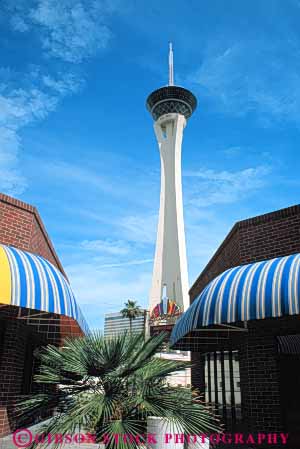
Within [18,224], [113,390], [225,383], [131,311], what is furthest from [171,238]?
[113,390]

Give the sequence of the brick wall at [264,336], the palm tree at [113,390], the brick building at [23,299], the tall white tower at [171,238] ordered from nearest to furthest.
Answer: the palm tree at [113,390], the brick building at [23,299], the brick wall at [264,336], the tall white tower at [171,238]

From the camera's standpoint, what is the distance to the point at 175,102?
7025 cm

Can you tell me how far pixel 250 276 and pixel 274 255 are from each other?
6.57 feet

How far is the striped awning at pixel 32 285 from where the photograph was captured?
22.2 ft

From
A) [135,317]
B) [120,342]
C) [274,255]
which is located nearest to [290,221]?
[274,255]

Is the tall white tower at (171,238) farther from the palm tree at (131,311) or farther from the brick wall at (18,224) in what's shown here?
the brick wall at (18,224)

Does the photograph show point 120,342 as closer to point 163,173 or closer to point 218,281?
point 218,281

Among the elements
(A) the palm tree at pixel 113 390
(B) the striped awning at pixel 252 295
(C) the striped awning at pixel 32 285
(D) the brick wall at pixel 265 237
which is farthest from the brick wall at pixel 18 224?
(D) the brick wall at pixel 265 237

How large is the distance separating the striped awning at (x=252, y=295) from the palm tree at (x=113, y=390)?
165cm

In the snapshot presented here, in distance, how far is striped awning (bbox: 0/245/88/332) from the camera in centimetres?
678

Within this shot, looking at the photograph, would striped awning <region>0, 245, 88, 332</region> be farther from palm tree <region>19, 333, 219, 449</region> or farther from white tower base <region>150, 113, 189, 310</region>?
white tower base <region>150, 113, 189, 310</region>

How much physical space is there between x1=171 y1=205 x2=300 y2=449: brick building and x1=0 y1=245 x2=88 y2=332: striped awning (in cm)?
244

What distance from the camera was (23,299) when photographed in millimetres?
6852

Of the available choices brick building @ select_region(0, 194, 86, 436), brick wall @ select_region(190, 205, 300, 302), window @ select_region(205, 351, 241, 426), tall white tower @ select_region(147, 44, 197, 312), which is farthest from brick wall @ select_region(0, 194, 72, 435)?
tall white tower @ select_region(147, 44, 197, 312)
